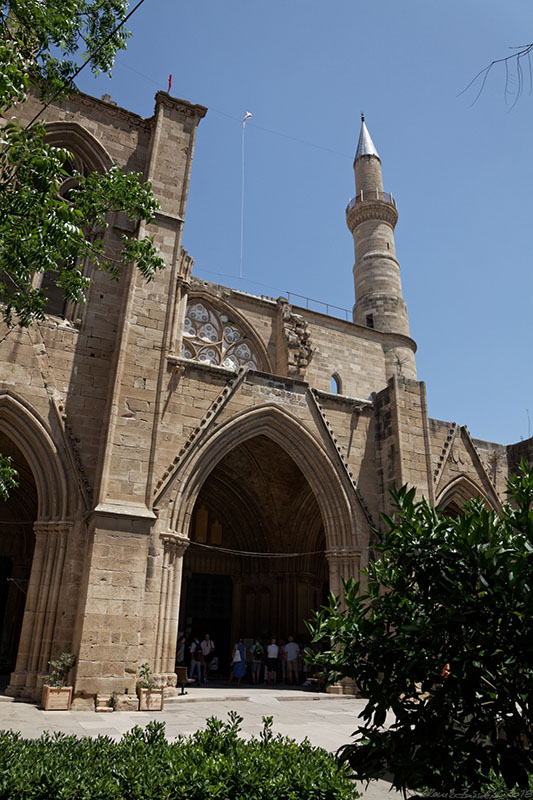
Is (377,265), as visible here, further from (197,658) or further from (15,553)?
(15,553)

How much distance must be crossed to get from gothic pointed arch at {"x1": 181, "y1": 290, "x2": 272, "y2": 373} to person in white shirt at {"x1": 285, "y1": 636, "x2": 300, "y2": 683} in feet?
24.7

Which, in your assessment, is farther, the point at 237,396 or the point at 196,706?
the point at 237,396

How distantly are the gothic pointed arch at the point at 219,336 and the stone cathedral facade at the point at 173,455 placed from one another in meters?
0.06

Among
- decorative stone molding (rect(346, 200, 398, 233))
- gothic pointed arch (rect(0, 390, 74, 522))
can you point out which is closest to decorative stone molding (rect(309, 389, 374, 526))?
gothic pointed arch (rect(0, 390, 74, 522))

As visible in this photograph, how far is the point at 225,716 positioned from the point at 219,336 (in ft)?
36.2

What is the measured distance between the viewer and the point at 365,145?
29.5 metres

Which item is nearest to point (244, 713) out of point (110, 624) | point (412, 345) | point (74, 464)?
point (110, 624)

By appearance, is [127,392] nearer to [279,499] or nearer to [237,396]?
[237,396]

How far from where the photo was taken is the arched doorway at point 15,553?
44.2ft

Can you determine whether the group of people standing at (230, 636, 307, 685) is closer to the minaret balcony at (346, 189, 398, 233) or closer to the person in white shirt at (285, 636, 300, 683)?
the person in white shirt at (285, 636, 300, 683)

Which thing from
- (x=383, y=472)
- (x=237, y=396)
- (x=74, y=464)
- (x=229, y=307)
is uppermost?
(x=229, y=307)

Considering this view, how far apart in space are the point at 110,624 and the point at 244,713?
8.12 feet

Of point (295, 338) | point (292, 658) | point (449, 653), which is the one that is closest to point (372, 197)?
point (295, 338)

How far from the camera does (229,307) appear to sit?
56.7 feet
